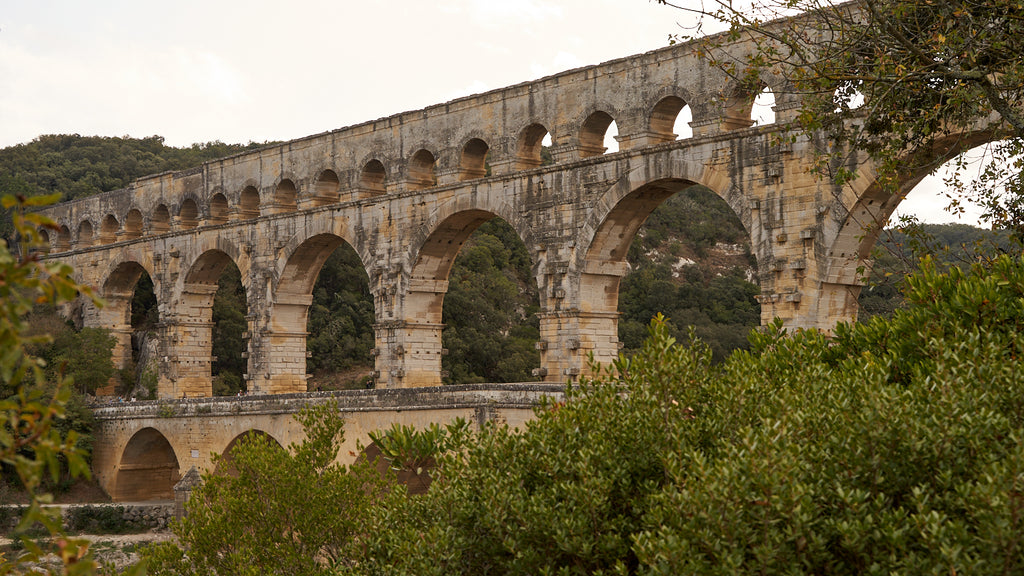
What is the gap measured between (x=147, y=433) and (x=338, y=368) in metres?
12.5

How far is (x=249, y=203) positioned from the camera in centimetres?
2894

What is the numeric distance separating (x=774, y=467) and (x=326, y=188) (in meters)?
22.0

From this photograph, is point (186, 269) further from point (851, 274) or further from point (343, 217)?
point (851, 274)

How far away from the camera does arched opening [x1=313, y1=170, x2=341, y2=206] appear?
2661cm

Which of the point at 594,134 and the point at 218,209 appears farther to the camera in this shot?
the point at 218,209

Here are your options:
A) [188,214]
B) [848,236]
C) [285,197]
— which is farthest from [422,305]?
[188,214]

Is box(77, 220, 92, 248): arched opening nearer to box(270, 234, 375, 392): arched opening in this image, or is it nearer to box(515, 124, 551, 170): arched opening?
box(270, 234, 375, 392): arched opening

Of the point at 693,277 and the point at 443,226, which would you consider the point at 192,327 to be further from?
the point at 693,277

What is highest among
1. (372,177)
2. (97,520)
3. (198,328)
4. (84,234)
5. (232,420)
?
(372,177)

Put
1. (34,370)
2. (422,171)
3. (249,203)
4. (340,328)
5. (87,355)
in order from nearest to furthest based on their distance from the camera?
(34,370) → (422,171) → (249,203) → (87,355) → (340,328)

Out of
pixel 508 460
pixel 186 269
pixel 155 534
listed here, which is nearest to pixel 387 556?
pixel 508 460

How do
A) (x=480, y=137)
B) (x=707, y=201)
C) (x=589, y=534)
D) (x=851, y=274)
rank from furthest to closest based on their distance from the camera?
(x=707, y=201) → (x=480, y=137) → (x=851, y=274) → (x=589, y=534)

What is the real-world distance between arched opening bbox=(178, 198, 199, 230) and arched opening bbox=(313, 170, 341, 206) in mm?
5649

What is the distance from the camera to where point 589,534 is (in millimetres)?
6672
